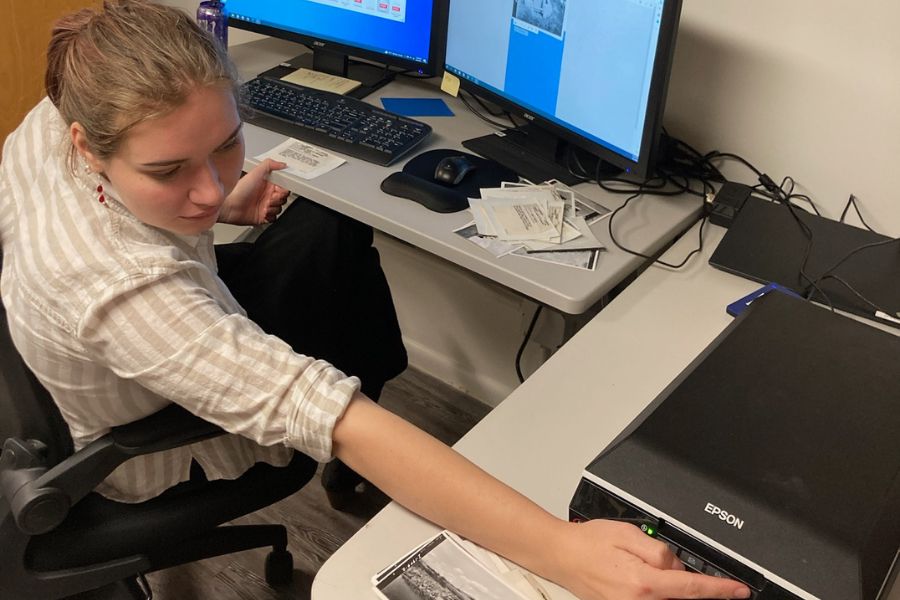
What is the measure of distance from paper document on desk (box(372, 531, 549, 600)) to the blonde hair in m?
0.54

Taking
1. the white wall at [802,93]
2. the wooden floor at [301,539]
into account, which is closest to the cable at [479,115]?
the white wall at [802,93]

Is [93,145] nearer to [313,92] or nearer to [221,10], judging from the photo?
[313,92]

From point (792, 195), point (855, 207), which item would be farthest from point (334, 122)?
point (855, 207)

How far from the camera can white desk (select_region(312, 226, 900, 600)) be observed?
2.60 ft

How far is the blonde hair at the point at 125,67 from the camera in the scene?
0.82m

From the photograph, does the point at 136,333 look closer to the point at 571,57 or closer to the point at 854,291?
the point at 571,57

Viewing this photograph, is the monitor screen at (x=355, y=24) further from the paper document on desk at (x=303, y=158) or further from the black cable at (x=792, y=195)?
the black cable at (x=792, y=195)

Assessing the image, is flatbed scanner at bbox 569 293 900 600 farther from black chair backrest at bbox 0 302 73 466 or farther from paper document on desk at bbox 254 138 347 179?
paper document on desk at bbox 254 138 347 179

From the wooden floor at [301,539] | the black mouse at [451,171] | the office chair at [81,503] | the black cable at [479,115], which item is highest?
the black cable at [479,115]

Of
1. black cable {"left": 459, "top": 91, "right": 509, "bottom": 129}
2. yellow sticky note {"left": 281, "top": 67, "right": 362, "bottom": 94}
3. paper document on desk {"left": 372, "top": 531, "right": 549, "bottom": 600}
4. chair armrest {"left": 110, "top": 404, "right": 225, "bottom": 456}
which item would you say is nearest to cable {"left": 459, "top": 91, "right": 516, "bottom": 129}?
black cable {"left": 459, "top": 91, "right": 509, "bottom": 129}

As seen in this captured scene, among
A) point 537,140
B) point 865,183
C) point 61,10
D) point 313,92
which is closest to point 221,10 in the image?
point 313,92

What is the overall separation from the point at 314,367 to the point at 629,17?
81 centimetres

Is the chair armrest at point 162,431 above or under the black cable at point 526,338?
above

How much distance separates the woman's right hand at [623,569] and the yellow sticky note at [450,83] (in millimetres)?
1111
